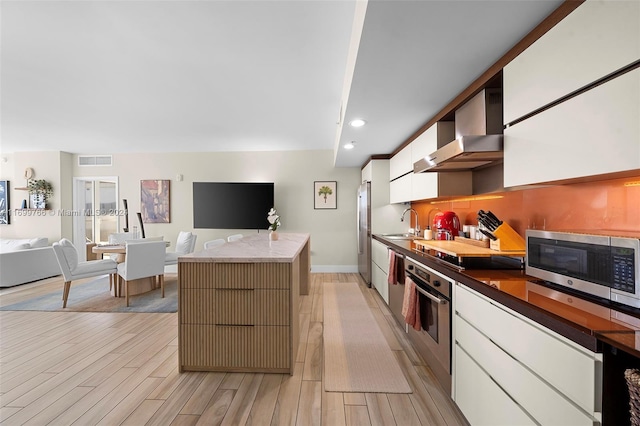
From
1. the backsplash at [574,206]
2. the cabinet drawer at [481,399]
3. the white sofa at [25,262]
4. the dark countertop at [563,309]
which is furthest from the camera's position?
the white sofa at [25,262]

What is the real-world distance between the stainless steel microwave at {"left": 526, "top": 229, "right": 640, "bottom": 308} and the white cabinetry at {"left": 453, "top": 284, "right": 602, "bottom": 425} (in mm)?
292

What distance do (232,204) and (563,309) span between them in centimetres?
520

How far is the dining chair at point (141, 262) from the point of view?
3.58m

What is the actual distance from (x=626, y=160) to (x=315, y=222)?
482 cm

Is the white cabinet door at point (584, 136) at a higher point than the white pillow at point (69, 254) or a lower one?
higher

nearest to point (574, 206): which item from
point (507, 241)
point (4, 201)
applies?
point (507, 241)

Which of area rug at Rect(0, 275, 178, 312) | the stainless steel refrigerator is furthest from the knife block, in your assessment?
area rug at Rect(0, 275, 178, 312)

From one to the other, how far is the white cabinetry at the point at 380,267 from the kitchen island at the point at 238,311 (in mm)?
1655

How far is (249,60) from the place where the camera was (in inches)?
95.0

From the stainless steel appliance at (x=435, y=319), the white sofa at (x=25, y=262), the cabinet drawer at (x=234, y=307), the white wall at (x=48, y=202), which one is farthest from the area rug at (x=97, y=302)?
the stainless steel appliance at (x=435, y=319)

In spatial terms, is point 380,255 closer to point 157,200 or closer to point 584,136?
point 584,136

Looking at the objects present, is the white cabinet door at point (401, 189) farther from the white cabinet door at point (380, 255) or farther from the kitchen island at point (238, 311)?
the kitchen island at point (238, 311)

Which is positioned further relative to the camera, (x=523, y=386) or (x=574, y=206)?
(x=574, y=206)

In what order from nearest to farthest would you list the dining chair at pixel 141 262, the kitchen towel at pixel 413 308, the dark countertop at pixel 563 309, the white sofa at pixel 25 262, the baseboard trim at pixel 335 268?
1. the dark countertop at pixel 563 309
2. the kitchen towel at pixel 413 308
3. the dining chair at pixel 141 262
4. the white sofa at pixel 25 262
5. the baseboard trim at pixel 335 268
